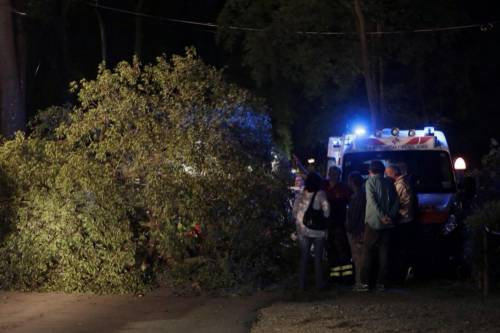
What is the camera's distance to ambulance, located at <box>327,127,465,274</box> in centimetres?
1313

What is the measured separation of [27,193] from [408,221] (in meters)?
5.24

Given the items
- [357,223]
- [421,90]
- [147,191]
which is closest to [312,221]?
[357,223]

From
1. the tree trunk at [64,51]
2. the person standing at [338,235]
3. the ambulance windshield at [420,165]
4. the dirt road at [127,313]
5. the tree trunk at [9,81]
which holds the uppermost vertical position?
the tree trunk at [64,51]

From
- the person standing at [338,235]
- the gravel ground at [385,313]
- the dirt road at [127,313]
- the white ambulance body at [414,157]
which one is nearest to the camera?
the gravel ground at [385,313]

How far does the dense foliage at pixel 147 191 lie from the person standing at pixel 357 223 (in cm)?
99

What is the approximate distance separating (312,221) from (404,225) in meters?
1.60

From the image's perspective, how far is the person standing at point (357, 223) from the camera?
39.5ft

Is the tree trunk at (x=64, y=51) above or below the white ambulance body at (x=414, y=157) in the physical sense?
above

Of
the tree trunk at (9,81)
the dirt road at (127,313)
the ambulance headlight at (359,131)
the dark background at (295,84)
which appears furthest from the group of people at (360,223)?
the dark background at (295,84)

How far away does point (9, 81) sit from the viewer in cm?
1688

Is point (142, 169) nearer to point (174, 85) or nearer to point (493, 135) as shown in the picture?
point (174, 85)

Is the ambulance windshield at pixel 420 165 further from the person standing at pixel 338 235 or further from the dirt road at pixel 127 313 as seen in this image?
the dirt road at pixel 127 313

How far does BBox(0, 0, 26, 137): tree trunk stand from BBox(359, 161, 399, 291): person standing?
7.84m

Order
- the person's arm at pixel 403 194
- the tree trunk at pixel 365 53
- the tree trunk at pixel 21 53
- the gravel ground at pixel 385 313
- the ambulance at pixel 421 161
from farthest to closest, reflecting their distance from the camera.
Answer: the tree trunk at pixel 365 53, the tree trunk at pixel 21 53, the ambulance at pixel 421 161, the person's arm at pixel 403 194, the gravel ground at pixel 385 313
